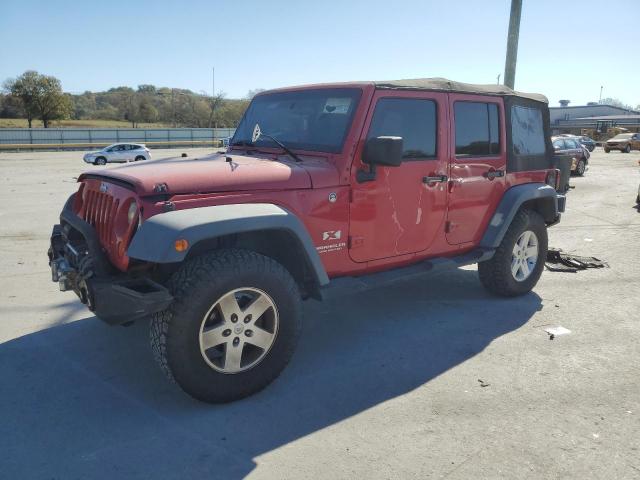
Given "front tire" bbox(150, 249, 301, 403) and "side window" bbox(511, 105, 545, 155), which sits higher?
"side window" bbox(511, 105, 545, 155)

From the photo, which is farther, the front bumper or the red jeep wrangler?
the red jeep wrangler

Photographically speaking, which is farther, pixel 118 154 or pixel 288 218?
pixel 118 154

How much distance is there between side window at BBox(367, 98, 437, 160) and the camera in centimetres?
401

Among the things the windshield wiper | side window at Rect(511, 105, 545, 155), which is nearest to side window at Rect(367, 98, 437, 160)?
the windshield wiper

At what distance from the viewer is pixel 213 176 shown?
333 centimetres

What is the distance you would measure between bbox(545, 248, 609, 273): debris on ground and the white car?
87.0 ft

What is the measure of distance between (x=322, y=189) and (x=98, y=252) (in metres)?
1.51

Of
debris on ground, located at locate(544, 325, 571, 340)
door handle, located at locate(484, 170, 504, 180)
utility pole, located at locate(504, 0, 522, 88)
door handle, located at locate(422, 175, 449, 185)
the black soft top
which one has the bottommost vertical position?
debris on ground, located at locate(544, 325, 571, 340)

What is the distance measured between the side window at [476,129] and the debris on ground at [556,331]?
1.68 m

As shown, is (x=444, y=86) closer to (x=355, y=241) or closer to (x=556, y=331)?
(x=355, y=241)

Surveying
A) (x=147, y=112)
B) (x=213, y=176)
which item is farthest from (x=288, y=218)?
(x=147, y=112)

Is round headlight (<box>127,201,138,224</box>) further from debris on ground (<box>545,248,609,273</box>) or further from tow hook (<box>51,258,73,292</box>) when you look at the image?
debris on ground (<box>545,248,609,273</box>)

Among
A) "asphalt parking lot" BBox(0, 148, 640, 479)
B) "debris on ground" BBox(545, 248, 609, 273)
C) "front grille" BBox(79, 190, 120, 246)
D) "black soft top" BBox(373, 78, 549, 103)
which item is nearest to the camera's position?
"asphalt parking lot" BBox(0, 148, 640, 479)

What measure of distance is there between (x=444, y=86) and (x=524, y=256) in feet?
6.80
